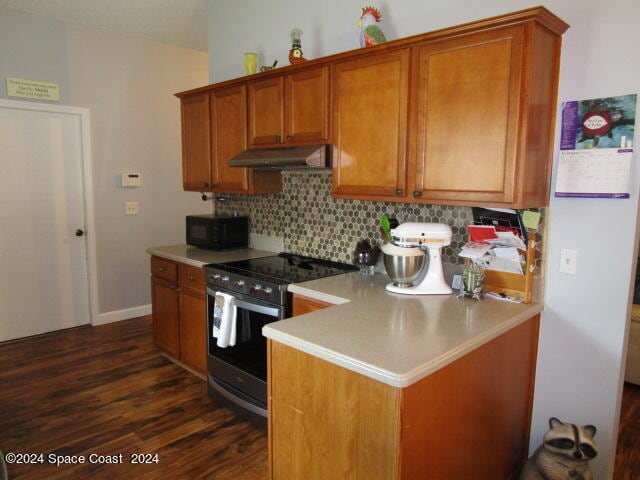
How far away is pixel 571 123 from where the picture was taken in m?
1.92

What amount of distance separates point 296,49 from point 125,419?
2.49 metres

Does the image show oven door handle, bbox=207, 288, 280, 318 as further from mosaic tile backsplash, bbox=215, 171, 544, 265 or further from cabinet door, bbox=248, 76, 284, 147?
cabinet door, bbox=248, 76, 284, 147

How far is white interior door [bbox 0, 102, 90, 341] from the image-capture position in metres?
3.79

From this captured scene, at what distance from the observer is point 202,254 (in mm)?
3271

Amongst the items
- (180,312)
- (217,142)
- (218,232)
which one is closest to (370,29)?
(217,142)

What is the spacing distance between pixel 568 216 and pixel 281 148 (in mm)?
1605

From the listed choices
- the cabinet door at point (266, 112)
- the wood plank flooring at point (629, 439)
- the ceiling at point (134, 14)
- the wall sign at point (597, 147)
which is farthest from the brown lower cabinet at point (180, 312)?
the wood plank flooring at point (629, 439)

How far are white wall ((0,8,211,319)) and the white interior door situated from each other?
0.19 meters

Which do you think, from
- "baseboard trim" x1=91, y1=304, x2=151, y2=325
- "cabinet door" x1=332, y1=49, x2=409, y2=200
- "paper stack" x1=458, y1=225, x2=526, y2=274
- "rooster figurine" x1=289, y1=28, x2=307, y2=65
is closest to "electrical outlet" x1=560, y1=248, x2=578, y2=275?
"paper stack" x1=458, y1=225, x2=526, y2=274

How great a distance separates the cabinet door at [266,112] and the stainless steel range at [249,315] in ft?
2.65

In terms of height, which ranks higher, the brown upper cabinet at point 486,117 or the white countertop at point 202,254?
the brown upper cabinet at point 486,117

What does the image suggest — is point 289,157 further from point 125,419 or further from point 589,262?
point 125,419

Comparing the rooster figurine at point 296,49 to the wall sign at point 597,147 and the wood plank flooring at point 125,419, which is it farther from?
the wood plank flooring at point 125,419

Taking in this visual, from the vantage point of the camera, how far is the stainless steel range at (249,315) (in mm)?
2459
